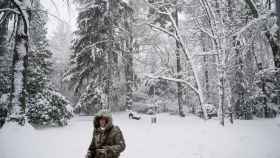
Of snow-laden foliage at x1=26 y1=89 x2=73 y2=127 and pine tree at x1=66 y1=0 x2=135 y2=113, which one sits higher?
pine tree at x1=66 y1=0 x2=135 y2=113

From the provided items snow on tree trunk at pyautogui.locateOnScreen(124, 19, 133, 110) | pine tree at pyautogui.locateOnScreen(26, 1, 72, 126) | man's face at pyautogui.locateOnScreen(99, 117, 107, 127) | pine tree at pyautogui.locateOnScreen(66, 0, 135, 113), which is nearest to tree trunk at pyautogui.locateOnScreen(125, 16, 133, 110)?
snow on tree trunk at pyautogui.locateOnScreen(124, 19, 133, 110)

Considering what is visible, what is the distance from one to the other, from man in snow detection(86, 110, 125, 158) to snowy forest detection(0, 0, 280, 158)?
10.9ft

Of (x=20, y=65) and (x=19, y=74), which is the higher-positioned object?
(x=20, y=65)

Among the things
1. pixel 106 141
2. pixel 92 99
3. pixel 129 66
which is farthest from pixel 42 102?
pixel 106 141

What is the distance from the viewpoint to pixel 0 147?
8930 millimetres

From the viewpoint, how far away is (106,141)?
517 cm

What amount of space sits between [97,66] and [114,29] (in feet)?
12.2

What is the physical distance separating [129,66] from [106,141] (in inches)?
758

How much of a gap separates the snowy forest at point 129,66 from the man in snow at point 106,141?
131 inches

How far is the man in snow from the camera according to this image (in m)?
5.02

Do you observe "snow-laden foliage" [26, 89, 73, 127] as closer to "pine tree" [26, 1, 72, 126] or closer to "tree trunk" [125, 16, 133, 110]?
"pine tree" [26, 1, 72, 126]

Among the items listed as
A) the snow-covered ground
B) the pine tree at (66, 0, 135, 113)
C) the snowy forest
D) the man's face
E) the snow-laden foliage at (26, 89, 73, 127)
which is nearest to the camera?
the man's face

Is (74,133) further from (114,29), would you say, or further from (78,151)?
(114,29)

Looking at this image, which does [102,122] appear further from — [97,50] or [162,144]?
[97,50]
